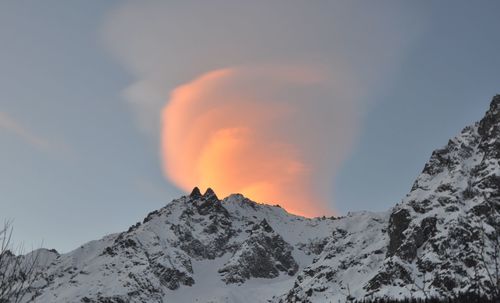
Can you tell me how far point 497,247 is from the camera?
16.6 m

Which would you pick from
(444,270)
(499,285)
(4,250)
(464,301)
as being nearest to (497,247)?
(499,285)

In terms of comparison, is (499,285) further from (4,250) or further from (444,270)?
(444,270)

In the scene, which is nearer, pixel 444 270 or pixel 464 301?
pixel 464 301

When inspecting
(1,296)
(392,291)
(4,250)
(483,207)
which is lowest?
(1,296)

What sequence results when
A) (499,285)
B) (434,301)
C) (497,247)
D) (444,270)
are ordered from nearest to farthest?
(499,285)
(497,247)
(434,301)
(444,270)

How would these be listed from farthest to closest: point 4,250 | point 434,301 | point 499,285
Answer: point 434,301 → point 4,250 → point 499,285

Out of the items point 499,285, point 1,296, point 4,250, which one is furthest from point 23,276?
point 499,285

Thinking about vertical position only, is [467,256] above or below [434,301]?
above

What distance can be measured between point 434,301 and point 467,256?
184947 millimetres

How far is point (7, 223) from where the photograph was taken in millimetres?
23484

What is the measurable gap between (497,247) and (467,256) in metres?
196

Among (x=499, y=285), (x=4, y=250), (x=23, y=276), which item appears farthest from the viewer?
(x=4, y=250)

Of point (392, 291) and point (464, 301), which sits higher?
point (392, 291)

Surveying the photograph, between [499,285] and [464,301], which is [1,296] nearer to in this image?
[499,285]
